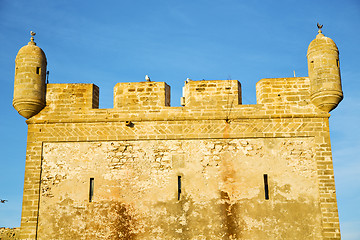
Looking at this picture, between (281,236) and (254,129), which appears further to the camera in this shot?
(254,129)

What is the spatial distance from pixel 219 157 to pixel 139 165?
82.8 inches

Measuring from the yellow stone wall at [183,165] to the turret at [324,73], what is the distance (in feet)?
0.90

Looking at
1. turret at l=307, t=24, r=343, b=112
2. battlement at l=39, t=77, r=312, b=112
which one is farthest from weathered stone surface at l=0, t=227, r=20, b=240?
turret at l=307, t=24, r=343, b=112

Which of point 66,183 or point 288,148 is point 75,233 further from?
point 288,148

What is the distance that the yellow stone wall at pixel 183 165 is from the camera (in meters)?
11.5

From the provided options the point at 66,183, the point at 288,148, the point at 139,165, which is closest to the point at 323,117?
the point at 288,148

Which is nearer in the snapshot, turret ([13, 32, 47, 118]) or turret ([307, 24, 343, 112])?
turret ([307, 24, 343, 112])

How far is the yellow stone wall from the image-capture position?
452 inches

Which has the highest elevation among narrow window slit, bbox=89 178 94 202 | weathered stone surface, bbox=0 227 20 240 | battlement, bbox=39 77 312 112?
battlement, bbox=39 77 312 112

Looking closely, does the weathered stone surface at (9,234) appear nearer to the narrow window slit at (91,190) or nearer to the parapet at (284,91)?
the narrow window slit at (91,190)

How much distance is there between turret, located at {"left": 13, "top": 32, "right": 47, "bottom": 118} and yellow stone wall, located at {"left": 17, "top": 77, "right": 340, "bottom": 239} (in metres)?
0.31

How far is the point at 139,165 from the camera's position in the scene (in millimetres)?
11984

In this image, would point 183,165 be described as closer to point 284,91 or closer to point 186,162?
point 186,162

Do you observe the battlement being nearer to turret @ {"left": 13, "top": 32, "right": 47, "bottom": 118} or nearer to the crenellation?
the crenellation
